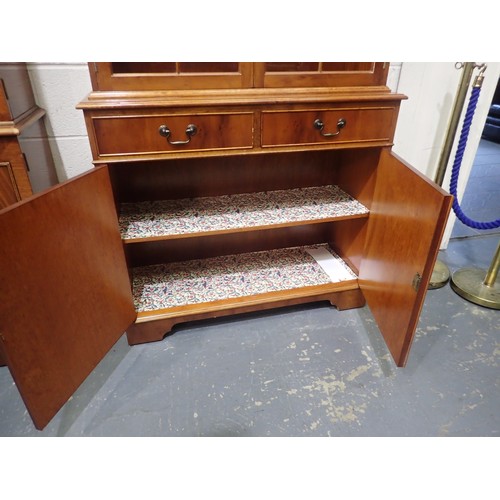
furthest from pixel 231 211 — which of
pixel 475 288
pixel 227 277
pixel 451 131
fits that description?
pixel 475 288

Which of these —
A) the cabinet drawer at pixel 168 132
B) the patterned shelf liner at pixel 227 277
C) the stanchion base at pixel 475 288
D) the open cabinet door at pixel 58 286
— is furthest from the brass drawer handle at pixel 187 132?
the stanchion base at pixel 475 288

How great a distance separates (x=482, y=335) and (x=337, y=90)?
1.26 metres

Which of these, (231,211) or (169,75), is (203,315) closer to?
(231,211)

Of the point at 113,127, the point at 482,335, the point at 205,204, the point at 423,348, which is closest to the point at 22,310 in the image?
the point at 113,127

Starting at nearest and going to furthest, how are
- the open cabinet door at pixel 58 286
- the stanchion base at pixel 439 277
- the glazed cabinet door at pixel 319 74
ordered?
the open cabinet door at pixel 58 286 → the glazed cabinet door at pixel 319 74 → the stanchion base at pixel 439 277

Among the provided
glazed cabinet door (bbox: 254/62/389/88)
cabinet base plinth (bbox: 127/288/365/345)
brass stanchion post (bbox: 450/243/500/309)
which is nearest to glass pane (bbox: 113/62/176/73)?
glazed cabinet door (bbox: 254/62/389/88)

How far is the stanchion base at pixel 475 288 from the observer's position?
187 cm

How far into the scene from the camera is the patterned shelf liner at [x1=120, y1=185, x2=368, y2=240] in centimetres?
150

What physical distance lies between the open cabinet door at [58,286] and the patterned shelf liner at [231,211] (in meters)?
0.20

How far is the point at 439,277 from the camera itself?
79.9 inches

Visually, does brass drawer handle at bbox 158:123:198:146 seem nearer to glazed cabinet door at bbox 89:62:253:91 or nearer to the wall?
glazed cabinet door at bbox 89:62:253:91

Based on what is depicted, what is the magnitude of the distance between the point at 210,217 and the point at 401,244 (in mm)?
759

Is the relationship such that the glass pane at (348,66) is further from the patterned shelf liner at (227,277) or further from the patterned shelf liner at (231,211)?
the patterned shelf liner at (227,277)

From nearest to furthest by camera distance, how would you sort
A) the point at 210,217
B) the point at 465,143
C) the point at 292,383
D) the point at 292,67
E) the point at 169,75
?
the point at 169,75 → the point at 292,67 → the point at 292,383 → the point at 210,217 → the point at 465,143
